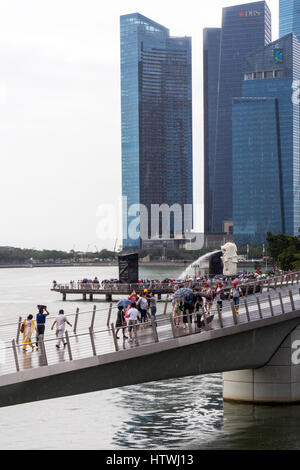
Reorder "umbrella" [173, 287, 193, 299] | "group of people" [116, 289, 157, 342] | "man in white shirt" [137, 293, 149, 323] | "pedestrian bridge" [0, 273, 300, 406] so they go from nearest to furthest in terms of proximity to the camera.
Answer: "pedestrian bridge" [0, 273, 300, 406] < "group of people" [116, 289, 157, 342] < "umbrella" [173, 287, 193, 299] < "man in white shirt" [137, 293, 149, 323]

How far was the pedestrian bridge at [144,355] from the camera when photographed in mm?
18984

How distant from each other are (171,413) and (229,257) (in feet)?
182

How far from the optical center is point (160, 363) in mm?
21469

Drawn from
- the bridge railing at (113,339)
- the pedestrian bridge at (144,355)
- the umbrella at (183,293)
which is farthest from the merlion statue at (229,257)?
the umbrella at (183,293)

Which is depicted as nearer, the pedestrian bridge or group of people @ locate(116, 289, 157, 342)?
the pedestrian bridge

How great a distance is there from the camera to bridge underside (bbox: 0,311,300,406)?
18844 millimetres

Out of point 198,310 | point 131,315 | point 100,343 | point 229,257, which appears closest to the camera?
point 100,343

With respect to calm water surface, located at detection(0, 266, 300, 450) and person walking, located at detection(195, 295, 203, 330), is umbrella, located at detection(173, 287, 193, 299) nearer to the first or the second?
person walking, located at detection(195, 295, 203, 330)

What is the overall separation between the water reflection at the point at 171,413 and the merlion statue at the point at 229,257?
47.3 meters

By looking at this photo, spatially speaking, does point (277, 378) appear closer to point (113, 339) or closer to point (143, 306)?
point (143, 306)

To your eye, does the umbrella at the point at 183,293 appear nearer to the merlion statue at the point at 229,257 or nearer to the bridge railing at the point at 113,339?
the bridge railing at the point at 113,339

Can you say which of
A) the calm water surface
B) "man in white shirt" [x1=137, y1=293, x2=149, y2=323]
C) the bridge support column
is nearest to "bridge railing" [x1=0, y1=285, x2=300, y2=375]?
"man in white shirt" [x1=137, y1=293, x2=149, y2=323]

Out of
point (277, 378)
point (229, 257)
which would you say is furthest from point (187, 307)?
point (229, 257)

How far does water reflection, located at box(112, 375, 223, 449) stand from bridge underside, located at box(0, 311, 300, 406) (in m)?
1.98
